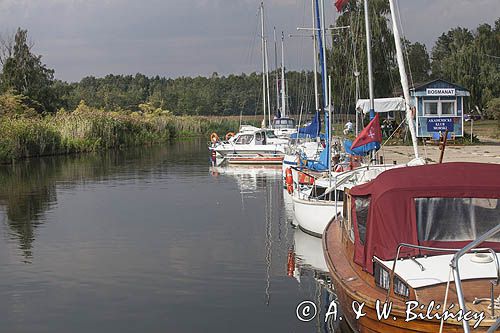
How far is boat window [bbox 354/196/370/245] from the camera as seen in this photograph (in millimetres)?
10797

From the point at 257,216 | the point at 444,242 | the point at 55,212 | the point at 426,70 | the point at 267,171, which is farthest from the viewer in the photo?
the point at 426,70

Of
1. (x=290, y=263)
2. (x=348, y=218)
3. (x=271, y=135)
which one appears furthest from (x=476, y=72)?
(x=348, y=218)

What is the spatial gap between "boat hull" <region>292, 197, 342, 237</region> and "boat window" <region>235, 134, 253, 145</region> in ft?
80.1

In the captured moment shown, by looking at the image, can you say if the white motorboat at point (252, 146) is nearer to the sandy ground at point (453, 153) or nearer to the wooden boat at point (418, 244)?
the sandy ground at point (453, 153)

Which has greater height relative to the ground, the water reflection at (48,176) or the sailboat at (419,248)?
the sailboat at (419,248)

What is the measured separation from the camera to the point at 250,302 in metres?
12.8

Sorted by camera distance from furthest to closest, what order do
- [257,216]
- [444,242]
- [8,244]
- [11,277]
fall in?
[257,216] → [8,244] → [11,277] → [444,242]

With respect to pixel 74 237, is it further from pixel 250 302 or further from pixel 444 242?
pixel 444 242

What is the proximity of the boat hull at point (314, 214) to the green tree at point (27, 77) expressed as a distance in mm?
59999

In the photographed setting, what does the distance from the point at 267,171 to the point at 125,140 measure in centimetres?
3052

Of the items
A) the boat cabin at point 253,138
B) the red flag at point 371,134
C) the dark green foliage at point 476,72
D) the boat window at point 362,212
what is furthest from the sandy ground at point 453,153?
the dark green foliage at point 476,72

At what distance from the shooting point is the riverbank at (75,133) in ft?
154

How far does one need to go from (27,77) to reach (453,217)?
73.6 meters

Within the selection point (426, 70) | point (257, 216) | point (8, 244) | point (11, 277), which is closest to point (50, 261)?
point (11, 277)
